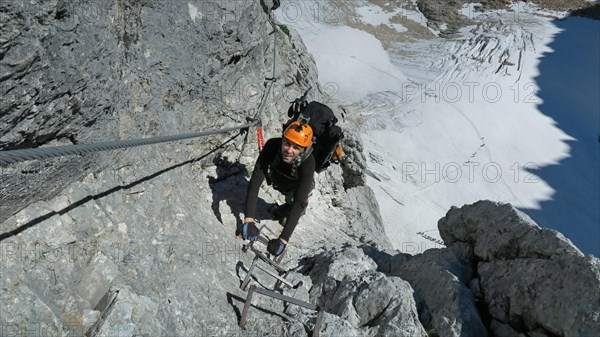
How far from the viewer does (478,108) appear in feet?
111

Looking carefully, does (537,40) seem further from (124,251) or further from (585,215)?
(124,251)

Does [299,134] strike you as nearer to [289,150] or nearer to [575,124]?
[289,150]

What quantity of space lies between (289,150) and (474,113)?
97.4 ft

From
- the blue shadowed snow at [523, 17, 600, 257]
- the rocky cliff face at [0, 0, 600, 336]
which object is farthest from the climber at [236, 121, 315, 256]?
the blue shadowed snow at [523, 17, 600, 257]

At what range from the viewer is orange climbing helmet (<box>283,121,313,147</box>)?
6.27 m

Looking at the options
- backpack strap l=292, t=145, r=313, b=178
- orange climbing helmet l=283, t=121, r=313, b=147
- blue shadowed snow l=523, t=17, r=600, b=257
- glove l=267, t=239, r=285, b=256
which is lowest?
blue shadowed snow l=523, t=17, r=600, b=257

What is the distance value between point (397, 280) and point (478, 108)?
3030cm

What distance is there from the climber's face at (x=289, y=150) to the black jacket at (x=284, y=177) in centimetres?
26

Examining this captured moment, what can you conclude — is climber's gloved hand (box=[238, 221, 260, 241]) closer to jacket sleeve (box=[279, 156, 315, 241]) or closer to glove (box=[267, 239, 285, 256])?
glove (box=[267, 239, 285, 256])

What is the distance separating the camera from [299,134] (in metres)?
6.26

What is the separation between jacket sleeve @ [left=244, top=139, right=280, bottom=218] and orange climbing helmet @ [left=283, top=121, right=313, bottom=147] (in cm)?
58

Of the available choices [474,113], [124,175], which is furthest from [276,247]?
[474,113]

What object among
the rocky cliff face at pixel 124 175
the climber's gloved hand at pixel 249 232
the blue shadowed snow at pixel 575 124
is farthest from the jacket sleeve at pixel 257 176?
the blue shadowed snow at pixel 575 124

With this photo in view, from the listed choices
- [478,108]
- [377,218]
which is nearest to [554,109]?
[478,108]
